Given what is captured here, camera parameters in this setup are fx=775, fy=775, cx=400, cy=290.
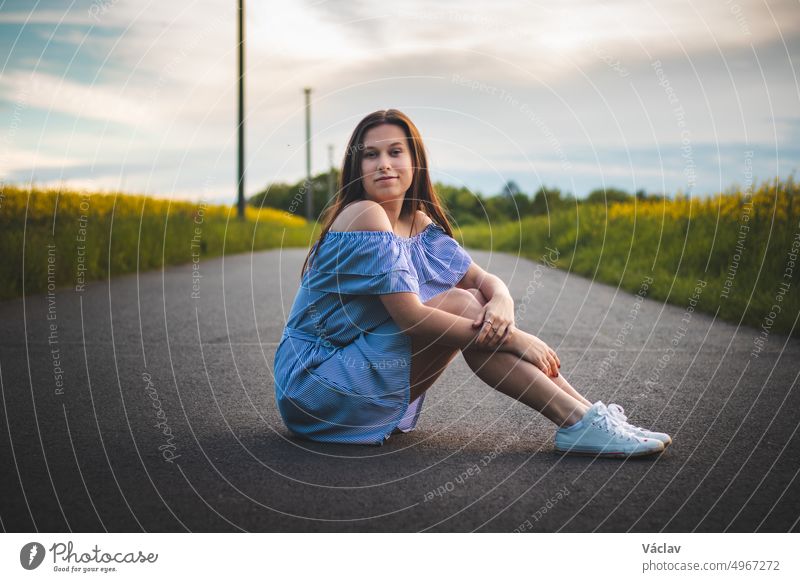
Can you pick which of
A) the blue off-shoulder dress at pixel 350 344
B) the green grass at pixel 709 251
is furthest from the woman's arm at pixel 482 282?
the green grass at pixel 709 251

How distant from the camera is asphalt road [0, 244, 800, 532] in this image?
2.23 meters

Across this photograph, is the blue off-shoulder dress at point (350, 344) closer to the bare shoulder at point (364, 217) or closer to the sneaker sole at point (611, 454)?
the bare shoulder at point (364, 217)

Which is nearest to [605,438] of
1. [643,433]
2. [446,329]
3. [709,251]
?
[643,433]

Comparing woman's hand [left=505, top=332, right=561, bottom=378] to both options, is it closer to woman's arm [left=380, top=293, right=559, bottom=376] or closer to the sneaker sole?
woman's arm [left=380, top=293, right=559, bottom=376]

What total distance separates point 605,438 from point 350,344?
3.19 ft

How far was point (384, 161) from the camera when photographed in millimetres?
2939

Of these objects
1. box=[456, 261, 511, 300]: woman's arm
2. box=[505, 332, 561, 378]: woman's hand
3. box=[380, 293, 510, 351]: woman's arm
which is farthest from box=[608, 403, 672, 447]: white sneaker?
box=[456, 261, 511, 300]: woman's arm

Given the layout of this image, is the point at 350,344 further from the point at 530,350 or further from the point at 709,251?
the point at 709,251

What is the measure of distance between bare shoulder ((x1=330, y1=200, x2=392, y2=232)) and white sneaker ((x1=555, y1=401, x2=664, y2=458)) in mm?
A: 980

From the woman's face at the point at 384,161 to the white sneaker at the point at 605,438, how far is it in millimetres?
1112

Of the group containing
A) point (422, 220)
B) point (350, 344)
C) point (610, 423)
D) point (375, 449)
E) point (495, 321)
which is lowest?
point (375, 449)

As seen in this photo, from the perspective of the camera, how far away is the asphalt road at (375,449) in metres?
2.23

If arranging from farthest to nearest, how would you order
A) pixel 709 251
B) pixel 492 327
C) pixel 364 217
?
pixel 709 251, pixel 364 217, pixel 492 327

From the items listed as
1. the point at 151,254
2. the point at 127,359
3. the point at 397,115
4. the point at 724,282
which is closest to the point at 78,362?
the point at 127,359
